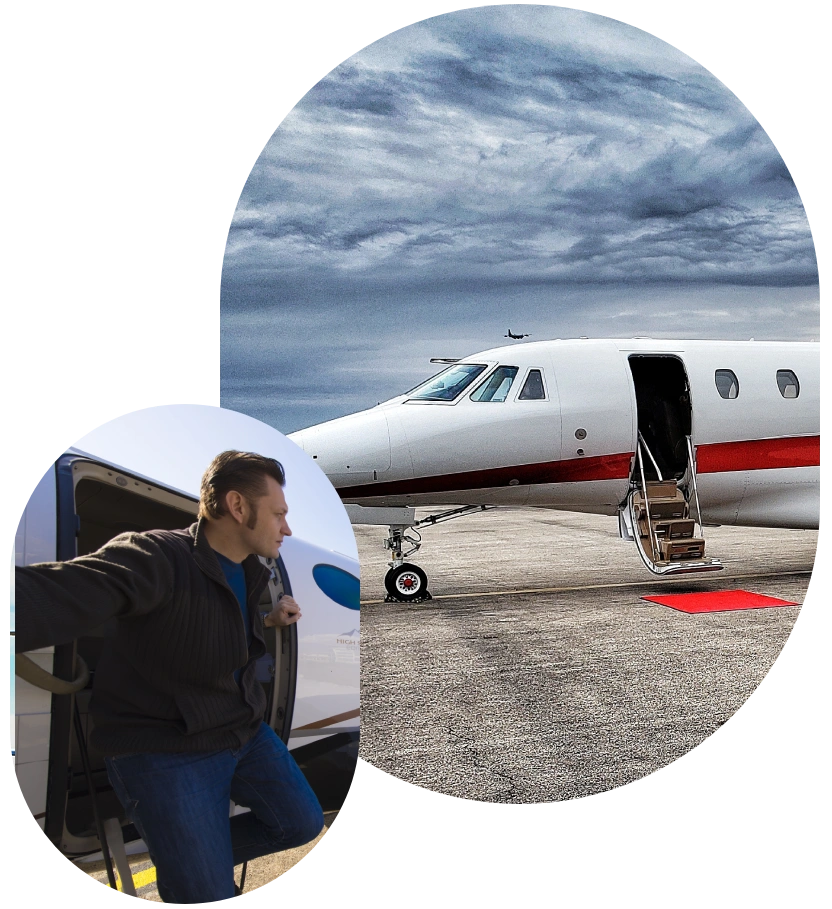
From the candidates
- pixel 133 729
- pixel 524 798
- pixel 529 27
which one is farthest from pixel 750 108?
pixel 133 729

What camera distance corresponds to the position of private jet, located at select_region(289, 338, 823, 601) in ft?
14.3

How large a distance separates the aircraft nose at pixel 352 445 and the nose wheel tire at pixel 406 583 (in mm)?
536

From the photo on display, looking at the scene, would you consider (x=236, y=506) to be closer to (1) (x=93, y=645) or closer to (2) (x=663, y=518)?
(1) (x=93, y=645)

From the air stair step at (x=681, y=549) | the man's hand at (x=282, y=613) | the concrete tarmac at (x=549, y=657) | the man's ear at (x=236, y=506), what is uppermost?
the man's ear at (x=236, y=506)

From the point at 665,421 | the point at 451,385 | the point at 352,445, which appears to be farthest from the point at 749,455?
the point at 352,445

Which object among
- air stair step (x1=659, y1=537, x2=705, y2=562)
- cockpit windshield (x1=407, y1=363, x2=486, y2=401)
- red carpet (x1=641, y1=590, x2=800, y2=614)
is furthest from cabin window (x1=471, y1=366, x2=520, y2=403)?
red carpet (x1=641, y1=590, x2=800, y2=614)

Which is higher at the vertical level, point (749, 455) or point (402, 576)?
point (749, 455)

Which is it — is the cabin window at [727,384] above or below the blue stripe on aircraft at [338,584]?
above

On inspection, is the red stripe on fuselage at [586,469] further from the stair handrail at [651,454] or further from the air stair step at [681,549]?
the air stair step at [681,549]

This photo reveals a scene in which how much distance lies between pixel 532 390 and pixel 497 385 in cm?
25

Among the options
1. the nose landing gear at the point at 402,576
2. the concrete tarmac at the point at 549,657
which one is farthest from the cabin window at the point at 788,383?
the nose landing gear at the point at 402,576

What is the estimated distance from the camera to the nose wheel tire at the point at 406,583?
440 centimetres

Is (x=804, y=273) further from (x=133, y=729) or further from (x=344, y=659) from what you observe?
(x=133, y=729)

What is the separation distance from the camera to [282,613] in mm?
1630
